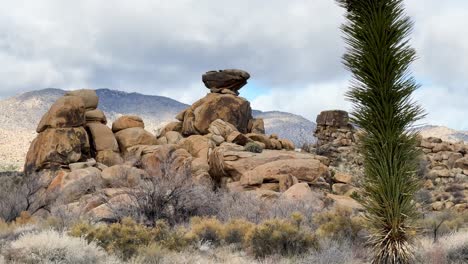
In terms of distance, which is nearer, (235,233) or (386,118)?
(386,118)

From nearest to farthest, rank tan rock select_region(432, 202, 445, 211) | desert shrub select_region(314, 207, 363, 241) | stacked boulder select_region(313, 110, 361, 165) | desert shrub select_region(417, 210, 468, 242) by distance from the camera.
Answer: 1. desert shrub select_region(314, 207, 363, 241)
2. desert shrub select_region(417, 210, 468, 242)
3. tan rock select_region(432, 202, 445, 211)
4. stacked boulder select_region(313, 110, 361, 165)

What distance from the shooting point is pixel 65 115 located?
85.3ft

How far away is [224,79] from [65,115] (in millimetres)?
11108

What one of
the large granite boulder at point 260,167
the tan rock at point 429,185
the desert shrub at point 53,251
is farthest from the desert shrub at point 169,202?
the tan rock at point 429,185

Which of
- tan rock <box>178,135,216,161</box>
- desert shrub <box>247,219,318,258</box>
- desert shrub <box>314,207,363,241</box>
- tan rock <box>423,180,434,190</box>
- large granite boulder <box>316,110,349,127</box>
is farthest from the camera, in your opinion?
large granite boulder <box>316,110,349,127</box>

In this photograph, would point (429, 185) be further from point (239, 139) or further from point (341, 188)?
point (239, 139)

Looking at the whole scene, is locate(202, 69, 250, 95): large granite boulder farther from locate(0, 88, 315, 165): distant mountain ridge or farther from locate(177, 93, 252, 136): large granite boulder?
locate(0, 88, 315, 165): distant mountain ridge

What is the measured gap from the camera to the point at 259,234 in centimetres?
1175

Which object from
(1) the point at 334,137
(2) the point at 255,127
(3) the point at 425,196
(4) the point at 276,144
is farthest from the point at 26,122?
(3) the point at 425,196

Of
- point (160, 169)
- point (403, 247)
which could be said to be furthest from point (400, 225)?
point (160, 169)

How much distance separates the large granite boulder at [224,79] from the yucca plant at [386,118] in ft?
85.2

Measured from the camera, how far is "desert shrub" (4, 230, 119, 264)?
9023 millimetres

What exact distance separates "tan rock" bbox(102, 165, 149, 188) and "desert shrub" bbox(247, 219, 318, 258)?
34.7ft

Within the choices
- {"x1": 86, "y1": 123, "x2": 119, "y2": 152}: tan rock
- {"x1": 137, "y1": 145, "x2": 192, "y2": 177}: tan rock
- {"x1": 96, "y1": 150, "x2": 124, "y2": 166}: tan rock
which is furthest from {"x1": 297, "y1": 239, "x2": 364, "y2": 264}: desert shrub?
{"x1": 86, "y1": 123, "x2": 119, "y2": 152}: tan rock
